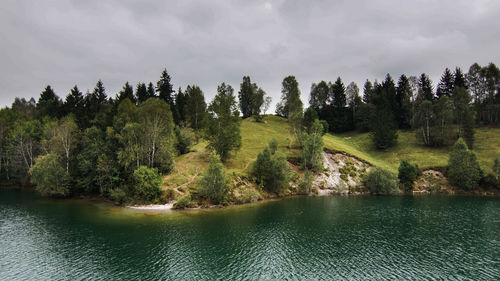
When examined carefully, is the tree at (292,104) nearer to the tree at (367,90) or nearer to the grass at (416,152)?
the grass at (416,152)

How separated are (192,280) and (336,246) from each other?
19.5 metres

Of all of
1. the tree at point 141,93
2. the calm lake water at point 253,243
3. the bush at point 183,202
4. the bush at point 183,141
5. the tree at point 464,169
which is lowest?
the calm lake water at point 253,243

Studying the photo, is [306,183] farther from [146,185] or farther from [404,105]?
[404,105]

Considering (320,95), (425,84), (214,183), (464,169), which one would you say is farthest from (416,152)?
(214,183)

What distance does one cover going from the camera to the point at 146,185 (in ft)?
182

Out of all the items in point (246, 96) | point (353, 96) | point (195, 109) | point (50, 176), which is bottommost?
point (50, 176)

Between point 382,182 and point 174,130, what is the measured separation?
65946mm

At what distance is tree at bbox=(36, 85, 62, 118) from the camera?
99.9m

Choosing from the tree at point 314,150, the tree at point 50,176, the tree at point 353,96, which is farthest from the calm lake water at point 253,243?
the tree at point 353,96

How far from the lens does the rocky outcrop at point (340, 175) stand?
74.1 metres

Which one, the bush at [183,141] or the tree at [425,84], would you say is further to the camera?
the tree at [425,84]

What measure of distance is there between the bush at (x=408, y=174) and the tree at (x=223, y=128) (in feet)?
162

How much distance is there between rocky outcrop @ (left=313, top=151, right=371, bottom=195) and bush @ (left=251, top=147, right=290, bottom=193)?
12609 mm

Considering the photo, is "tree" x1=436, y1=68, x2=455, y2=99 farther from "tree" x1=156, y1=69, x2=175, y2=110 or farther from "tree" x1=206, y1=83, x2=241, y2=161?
"tree" x1=156, y1=69, x2=175, y2=110
